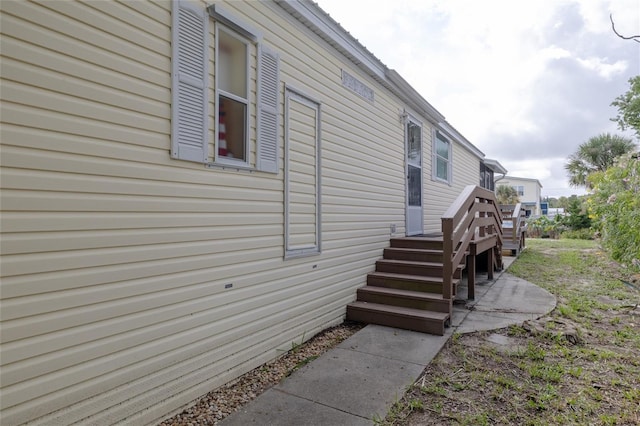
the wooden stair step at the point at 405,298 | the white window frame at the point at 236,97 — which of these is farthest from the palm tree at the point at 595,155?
the white window frame at the point at 236,97

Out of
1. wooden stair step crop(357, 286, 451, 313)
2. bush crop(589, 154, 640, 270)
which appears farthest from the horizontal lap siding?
bush crop(589, 154, 640, 270)

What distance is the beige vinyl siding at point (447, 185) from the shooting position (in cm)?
741

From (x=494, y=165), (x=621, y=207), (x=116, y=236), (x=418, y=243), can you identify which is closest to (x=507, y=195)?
(x=494, y=165)

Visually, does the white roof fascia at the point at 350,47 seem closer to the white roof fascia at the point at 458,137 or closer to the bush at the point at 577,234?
the white roof fascia at the point at 458,137

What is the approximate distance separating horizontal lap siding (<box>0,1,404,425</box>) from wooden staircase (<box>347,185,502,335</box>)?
54.4 inches

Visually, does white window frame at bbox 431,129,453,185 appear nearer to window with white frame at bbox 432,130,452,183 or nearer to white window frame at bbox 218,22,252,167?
window with white frame at bbox 432,130,452,183

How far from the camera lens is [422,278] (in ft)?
14.7

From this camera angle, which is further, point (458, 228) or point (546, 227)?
point (546, 227)

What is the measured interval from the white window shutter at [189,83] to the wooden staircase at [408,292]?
2.81 m

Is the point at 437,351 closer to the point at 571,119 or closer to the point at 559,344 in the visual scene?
the point at 559,344

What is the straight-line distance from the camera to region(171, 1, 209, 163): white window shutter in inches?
97.0

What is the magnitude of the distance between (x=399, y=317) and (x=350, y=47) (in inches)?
136

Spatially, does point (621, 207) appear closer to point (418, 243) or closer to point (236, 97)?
point (418, 243)

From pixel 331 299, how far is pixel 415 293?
1.07m
